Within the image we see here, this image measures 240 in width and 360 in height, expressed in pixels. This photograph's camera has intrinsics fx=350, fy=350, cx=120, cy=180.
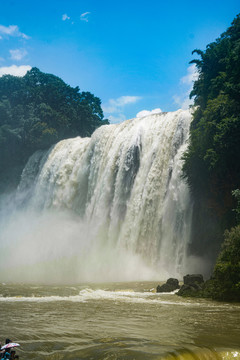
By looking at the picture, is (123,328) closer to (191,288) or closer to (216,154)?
(191,288)

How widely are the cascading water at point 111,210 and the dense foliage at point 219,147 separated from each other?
1185 millimetres

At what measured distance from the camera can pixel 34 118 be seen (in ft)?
134

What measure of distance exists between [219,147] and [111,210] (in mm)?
8892

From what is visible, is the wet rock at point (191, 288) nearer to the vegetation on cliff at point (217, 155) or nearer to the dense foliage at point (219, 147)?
the vegetation on cliff at point (217, 155)

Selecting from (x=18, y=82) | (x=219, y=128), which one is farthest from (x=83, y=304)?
(x=18, y=82)

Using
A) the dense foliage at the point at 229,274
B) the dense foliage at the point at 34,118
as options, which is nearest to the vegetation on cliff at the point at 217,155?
the dense foliage at the point at 229,274

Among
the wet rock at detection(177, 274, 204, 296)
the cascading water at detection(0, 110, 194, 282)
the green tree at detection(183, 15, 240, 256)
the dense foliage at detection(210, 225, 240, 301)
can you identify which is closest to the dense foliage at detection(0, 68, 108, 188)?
the cascading water at detection(0, 110, 194, 282)

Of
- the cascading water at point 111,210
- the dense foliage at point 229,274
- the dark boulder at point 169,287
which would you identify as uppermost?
the cascading water at point 111,210

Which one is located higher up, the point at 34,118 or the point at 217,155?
the point at 34,118

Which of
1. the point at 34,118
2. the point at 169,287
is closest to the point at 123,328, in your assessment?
the point at 169,287

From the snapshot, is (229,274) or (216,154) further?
(216,154)

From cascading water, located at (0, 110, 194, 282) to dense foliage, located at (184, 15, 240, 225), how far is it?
118cm

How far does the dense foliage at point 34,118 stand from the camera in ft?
133

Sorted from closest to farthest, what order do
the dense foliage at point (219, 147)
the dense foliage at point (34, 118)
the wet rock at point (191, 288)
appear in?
the wet rock at point (191, 288) → the dense foliage at point (219, 147) → the dense foliage at point (34, 118)
